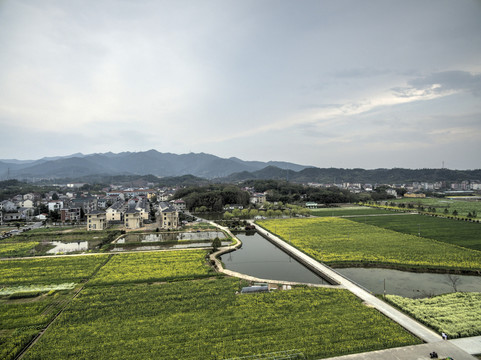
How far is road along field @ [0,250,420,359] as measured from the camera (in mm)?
10836

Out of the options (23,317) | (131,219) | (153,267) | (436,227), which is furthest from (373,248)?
(131,219)

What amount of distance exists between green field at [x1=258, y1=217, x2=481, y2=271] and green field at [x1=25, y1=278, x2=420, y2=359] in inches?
310

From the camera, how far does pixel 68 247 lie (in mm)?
27719

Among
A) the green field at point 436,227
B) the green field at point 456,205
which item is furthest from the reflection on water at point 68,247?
the green field at point 456,205

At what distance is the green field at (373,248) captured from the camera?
21.5 meters

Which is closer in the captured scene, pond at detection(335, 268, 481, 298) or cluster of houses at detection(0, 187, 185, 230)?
pond at detection(335, 268, 481, 298)

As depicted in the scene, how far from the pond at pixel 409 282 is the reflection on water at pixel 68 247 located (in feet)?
82.3

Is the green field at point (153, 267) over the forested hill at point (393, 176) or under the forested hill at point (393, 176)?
under

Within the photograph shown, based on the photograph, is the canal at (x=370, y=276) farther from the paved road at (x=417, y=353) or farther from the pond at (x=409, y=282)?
the paved road at (x=417, y=353)

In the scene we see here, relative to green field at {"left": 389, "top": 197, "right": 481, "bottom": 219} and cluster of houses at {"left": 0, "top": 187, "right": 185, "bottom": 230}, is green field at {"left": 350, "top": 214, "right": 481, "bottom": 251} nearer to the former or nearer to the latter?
green field at {"left": 389, "top": 197, "right": 481, "bottom": 219}

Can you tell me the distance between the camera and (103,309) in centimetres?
1396

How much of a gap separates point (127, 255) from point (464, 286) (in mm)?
25822

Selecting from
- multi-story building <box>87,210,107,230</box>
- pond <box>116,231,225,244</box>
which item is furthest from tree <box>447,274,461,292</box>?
multi-story building <box>87,210,107,230</box>

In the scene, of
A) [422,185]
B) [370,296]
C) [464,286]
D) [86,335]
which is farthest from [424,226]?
[422,185]
